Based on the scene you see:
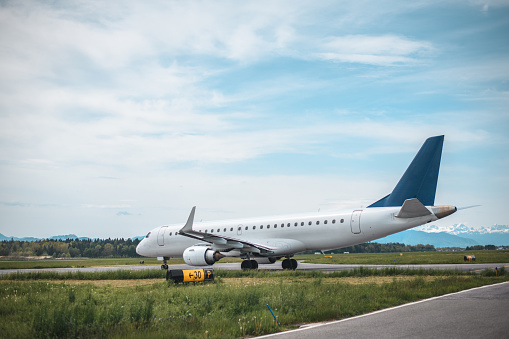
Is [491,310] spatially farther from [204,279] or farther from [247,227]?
[247,227]

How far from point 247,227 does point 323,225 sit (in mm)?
6489

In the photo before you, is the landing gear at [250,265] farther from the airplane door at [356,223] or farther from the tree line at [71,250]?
the tree line at [71,250]

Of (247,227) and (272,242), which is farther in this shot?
(247,227)

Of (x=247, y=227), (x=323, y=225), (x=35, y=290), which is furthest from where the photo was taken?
(x=247, y=227)

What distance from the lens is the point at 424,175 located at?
88.5 feet

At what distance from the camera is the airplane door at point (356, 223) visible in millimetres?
28328

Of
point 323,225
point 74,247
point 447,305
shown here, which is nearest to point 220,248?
point 323,225

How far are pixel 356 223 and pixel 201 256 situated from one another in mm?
9907

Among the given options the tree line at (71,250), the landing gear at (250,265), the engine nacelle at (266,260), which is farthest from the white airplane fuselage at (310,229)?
the tree line at (71,250)

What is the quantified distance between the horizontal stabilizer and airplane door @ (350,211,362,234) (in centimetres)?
272

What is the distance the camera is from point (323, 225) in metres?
30.1

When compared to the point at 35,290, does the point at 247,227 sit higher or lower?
higher

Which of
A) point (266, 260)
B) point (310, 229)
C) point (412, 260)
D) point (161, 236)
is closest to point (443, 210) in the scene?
point (310, 229)

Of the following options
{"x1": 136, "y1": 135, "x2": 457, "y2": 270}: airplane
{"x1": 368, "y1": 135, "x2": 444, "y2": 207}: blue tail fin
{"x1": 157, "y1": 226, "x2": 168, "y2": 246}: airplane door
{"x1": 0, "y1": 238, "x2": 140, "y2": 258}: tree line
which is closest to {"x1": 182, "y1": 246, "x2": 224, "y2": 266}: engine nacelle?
{"x1": 136, "y1": 135, "x2": 457, "y2": 270}: airplane
